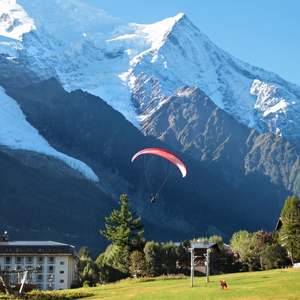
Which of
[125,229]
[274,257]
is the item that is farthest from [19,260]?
[274,257]

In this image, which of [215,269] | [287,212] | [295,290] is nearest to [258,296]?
[295,290]

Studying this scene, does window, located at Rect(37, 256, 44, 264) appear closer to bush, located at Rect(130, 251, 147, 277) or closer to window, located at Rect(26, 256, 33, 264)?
window, located at Rect(26, 256, 33, 264)

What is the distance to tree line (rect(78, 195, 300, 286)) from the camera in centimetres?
11550

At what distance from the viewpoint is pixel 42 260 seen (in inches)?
5344

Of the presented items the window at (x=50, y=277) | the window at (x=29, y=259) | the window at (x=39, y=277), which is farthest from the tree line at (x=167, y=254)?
the window at (x=29, y=259)

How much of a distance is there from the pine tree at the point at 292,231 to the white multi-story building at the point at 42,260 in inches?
1371

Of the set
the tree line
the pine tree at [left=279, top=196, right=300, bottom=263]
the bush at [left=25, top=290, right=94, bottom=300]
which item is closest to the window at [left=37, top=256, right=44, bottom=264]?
the tree line

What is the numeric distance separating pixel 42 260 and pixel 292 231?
146ft

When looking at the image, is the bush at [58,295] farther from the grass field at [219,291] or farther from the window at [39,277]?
the window at [39,277]

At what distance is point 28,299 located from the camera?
6769 centimetres

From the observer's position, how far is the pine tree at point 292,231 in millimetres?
110188

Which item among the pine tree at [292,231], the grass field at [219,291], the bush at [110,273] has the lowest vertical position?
the grass field at [219,291]

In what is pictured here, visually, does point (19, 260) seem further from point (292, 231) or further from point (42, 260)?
point (292, 231)

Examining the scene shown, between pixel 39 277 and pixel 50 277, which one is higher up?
pixel 39 277
